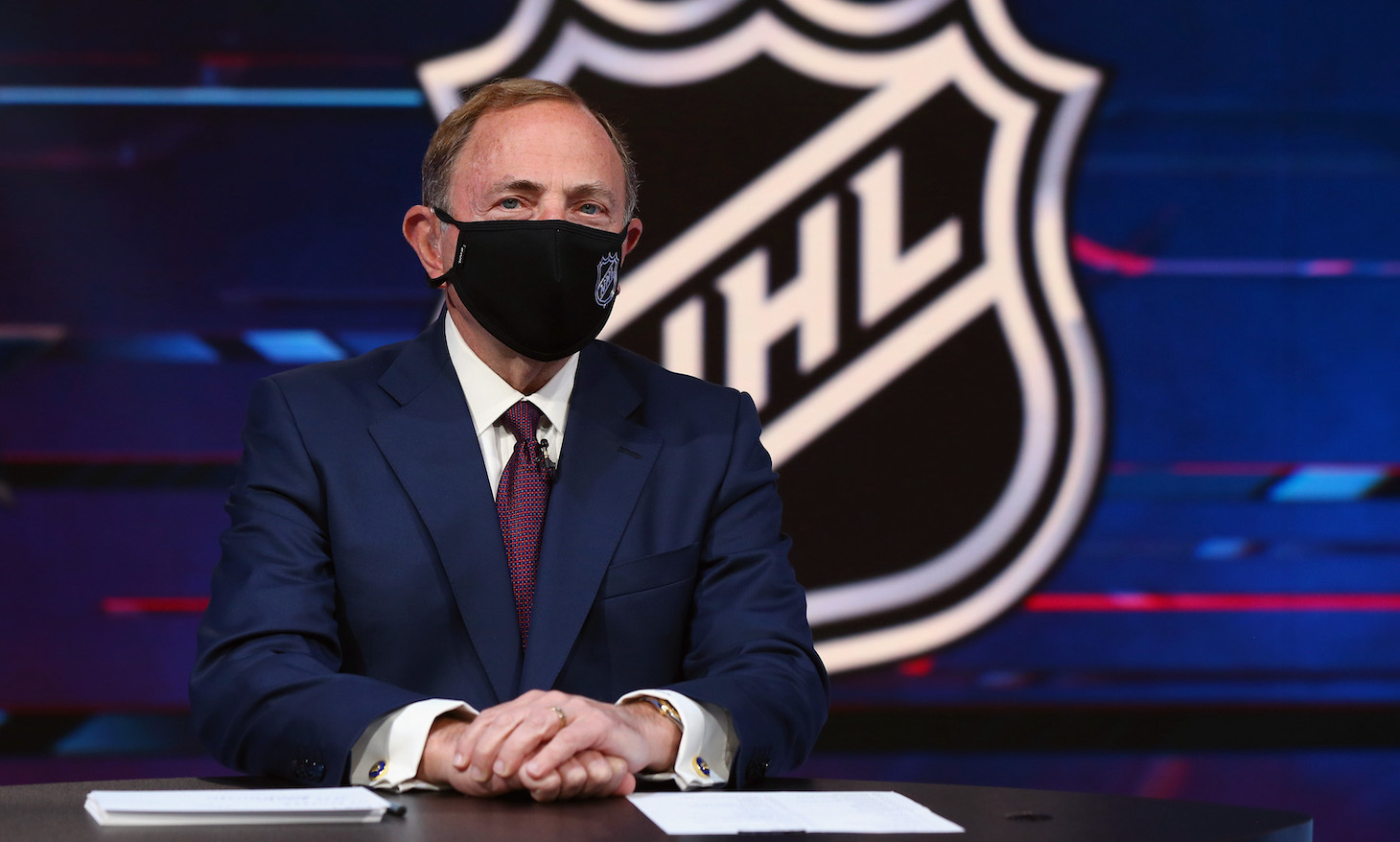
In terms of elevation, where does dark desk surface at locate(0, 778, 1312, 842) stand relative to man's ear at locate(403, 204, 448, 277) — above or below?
below

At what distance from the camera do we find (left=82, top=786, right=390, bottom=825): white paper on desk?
1202 millimetres

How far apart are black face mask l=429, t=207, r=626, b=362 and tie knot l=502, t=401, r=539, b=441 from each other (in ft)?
0.25

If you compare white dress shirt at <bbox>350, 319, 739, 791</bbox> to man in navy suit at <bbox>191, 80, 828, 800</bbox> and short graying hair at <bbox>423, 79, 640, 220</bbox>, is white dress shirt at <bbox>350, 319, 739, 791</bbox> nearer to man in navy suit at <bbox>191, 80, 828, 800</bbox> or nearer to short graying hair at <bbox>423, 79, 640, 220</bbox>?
man in navy suit at <bbox>191, 80, 828, 800</bbox>

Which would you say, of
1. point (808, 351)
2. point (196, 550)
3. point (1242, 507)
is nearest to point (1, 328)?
point (196, 550)

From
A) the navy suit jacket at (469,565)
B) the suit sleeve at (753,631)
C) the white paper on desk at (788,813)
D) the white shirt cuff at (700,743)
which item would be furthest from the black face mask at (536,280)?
the white paper on desk at (788,813)

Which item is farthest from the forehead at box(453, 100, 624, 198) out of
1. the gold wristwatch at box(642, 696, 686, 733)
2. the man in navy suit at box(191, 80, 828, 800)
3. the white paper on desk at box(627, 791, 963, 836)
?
the white paper on desk at box(627, 791, 963, 836)

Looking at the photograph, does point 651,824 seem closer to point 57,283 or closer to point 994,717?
point 994,717

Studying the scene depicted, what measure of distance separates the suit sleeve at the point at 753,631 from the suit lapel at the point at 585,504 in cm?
13

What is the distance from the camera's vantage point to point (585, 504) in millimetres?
1846

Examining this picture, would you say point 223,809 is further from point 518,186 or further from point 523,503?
point 518,186

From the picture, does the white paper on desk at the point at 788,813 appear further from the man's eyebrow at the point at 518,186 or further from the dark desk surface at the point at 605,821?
the man's eyebrow at the point at 518,186

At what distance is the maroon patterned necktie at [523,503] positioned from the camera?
5.95 feet

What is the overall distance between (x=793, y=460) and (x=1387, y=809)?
5.15ft

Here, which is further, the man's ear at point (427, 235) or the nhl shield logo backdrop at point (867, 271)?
the nhl shield logo backdrop at point (867, 271)
